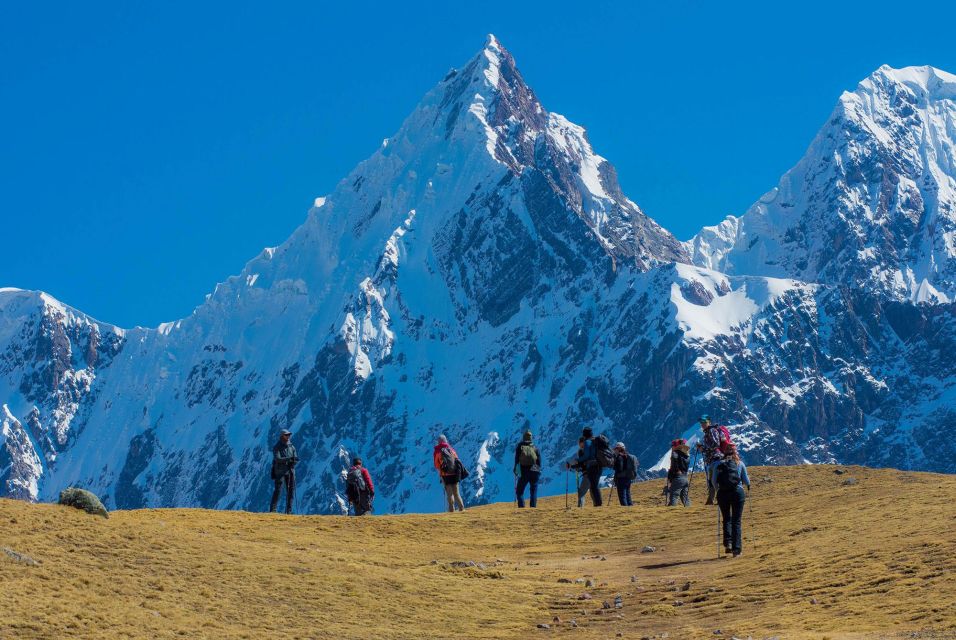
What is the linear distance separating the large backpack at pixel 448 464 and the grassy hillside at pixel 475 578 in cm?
696

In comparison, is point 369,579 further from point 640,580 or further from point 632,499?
point 632,499

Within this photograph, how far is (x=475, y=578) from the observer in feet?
120

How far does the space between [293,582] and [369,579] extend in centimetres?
179

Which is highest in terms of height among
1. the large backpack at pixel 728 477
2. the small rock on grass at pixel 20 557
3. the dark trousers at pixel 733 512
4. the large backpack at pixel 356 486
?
the large backpack at pixel 356 486

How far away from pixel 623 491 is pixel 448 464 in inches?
199

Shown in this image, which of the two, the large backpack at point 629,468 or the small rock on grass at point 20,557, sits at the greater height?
the large backpack at point 629,468

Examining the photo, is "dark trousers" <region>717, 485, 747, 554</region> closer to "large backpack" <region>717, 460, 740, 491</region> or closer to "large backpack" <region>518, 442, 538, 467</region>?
"large backpack" <region>717, 460, 740, 491</region>

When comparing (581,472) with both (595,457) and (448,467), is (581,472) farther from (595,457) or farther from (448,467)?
(448,467)

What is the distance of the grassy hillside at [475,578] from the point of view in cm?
2933

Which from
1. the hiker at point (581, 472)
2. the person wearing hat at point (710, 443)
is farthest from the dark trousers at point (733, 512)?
the hiker at point (581, 472)

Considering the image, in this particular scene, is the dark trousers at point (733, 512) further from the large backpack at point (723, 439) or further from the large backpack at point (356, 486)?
the large backpack at point (356, 486)

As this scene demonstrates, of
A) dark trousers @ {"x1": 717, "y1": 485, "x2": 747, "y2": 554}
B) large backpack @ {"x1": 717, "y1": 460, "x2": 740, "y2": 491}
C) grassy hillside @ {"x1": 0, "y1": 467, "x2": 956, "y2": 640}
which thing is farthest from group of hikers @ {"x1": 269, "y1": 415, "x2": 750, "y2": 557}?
large backpack @ {"x1": 717, "y1": 460, "x2": 740, "y2": 491}

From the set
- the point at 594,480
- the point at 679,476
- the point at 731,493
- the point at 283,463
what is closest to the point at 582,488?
the point at 594,480

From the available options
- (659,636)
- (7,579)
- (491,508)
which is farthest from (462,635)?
(491,508)
